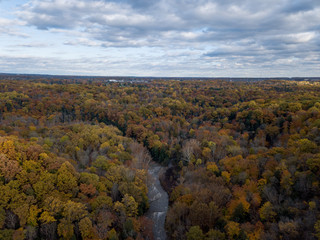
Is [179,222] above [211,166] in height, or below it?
below

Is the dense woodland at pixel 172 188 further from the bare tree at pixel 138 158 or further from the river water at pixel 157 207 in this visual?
the river water at pixel 157 207

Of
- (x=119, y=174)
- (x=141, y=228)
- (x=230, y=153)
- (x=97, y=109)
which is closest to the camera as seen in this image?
(x=141, y=228)

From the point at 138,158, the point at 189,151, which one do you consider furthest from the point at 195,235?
the point at 138,158

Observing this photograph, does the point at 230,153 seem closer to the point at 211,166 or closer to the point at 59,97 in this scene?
the point at 211,166

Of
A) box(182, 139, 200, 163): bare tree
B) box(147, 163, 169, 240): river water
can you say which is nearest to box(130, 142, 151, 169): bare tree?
box(147, 163, 169, 240): river water

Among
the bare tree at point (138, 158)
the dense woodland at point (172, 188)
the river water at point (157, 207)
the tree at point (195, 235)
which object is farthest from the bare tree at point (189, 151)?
the tree at point (195, 235)

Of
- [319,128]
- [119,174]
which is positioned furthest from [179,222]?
[319,128]

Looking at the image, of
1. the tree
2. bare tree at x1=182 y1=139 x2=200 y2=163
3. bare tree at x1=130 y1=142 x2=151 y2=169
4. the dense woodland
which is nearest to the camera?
the tree

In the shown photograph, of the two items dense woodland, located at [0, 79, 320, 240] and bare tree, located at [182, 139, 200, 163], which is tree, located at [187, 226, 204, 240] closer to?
dense woodland, located at [0, 79, 320, 240]

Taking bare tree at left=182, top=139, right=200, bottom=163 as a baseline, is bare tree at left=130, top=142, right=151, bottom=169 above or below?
below
